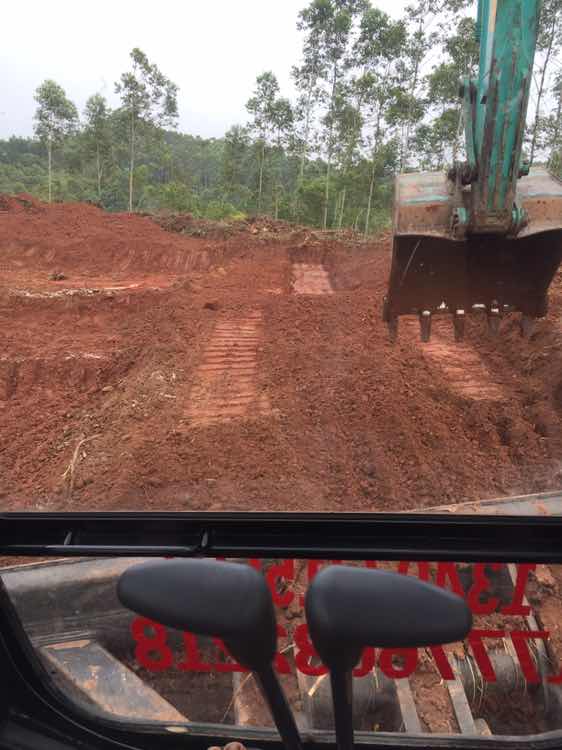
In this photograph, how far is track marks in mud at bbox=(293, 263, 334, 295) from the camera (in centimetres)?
985

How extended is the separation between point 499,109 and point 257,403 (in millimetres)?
3005

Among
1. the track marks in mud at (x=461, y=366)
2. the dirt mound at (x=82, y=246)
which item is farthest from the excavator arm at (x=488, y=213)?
the dirt mound at (x=82, y=246)

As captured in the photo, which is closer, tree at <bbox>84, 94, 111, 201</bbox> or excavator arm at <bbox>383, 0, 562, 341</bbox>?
excavator arm at <bbox>383, 0, 562, 341</bbox>

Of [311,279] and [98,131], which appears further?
[311,279]

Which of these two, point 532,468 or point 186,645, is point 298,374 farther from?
point 186,645

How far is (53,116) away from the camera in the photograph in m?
4.49

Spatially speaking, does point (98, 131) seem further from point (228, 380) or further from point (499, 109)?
point (499, 109)

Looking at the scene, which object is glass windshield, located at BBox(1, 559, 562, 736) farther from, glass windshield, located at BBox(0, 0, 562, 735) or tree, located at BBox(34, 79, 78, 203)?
tree, located at BBox(34, 79, 78, 203)

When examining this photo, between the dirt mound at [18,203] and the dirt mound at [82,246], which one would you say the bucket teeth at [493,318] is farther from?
the dirt mound at [18,203]

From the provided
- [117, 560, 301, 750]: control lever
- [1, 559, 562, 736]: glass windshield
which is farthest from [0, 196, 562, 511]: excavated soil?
[117, 560, 301, 750]: control lever

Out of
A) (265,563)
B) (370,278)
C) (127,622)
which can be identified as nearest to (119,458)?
(127,622)

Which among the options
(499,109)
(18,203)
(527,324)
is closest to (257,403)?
(527,324)

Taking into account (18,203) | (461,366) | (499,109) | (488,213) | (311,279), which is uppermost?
(499,109)

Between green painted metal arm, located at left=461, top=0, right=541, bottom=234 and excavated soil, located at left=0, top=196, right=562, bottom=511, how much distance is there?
1.79 metres
